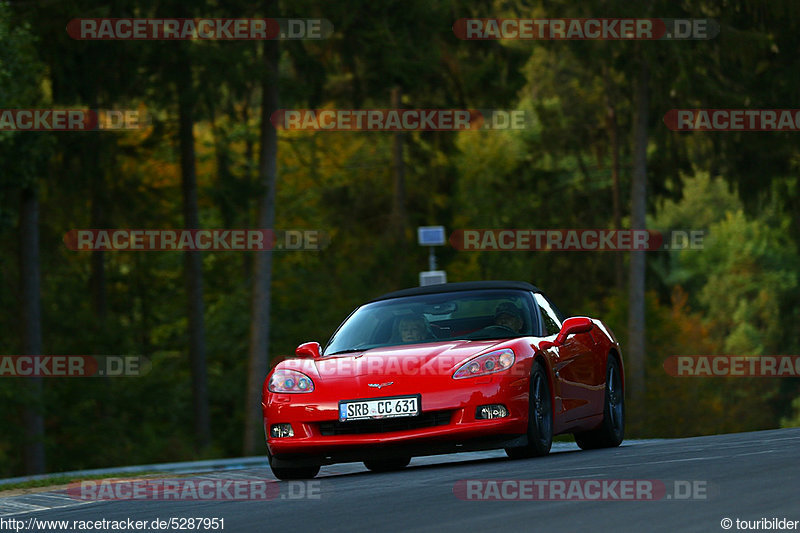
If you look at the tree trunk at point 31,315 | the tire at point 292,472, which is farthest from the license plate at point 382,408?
the tree trunk at point 31,315

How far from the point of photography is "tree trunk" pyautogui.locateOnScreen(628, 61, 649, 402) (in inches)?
1411

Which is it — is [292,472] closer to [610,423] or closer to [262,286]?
[610,423]

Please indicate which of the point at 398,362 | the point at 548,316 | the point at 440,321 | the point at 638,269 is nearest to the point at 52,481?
the point at 440,321

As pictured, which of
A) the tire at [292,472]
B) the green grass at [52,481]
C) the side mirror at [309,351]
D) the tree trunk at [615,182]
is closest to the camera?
the tire at [292,472]

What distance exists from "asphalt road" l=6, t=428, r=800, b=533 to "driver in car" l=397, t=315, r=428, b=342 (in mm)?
1092

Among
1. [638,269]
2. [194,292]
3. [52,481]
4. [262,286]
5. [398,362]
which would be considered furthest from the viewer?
[194,292]

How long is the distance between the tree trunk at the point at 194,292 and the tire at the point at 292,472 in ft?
79.3

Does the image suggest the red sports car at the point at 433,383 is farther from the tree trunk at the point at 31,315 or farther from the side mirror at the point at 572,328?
the tree trunk at the point at 31,315

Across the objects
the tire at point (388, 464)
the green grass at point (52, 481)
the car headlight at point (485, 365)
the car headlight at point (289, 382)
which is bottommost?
the green grass at point (52, 481)

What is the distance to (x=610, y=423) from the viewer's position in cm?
1407

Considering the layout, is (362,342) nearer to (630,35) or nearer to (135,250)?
(630,35)

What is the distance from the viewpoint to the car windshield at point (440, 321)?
1271 cm

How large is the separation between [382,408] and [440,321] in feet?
5.28

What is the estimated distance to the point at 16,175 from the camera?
27.6 m
